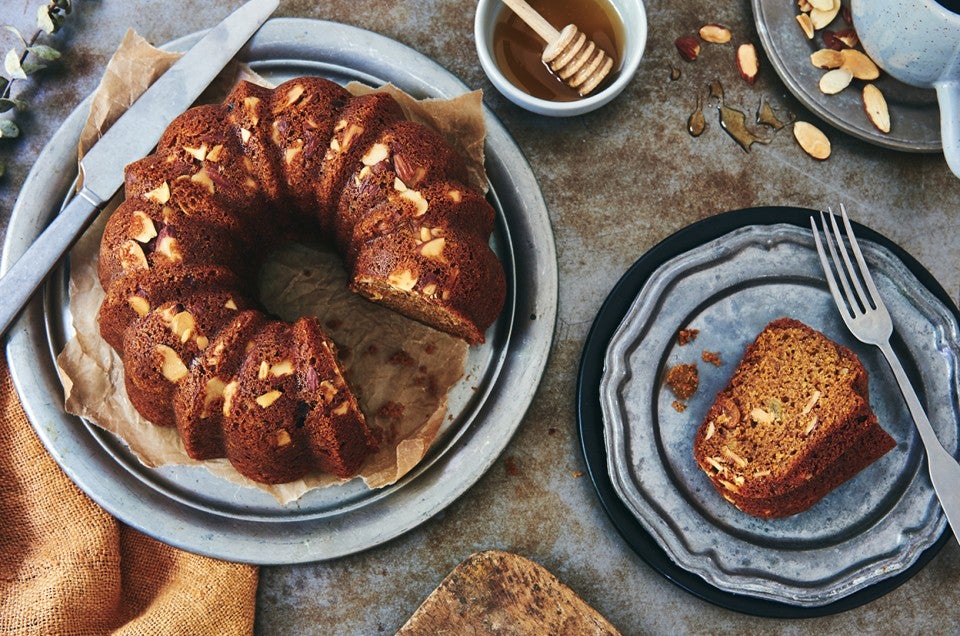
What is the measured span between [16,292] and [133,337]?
18.2 inches

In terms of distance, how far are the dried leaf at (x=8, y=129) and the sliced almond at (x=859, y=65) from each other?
96.8 inches

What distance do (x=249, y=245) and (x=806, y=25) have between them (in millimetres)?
1759

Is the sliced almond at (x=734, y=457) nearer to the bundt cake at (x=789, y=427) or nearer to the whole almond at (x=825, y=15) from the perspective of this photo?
the bundt cake at (x=789, y=427)

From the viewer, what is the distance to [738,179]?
2367 millimetres

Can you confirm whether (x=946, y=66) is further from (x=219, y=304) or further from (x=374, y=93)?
(x=219, y=304)

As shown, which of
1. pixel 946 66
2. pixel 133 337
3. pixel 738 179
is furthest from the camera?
pixel 738 179

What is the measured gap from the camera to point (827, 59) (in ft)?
7.56

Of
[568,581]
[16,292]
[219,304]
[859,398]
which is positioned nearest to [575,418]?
[568,581]

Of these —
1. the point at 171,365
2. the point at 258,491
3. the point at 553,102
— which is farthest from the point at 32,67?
the point at 553,102

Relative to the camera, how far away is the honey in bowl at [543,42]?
227cm

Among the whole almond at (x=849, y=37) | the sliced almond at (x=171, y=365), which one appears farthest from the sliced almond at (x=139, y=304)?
the whole almond at (x=849, y=37)

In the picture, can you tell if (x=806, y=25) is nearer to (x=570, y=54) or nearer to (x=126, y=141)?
(x=570, y=54)

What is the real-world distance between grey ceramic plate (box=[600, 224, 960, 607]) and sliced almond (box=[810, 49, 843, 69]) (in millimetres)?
533

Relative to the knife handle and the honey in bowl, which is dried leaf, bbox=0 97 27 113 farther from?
the honey in bowl
